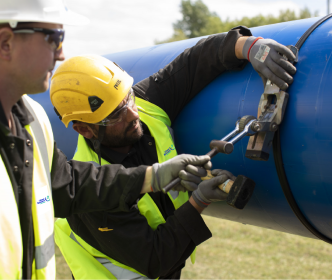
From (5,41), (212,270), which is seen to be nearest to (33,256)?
(5,41)

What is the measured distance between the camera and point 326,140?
1.40 meters

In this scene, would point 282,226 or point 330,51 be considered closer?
point 330,51

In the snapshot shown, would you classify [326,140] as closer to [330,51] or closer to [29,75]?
[330,51]

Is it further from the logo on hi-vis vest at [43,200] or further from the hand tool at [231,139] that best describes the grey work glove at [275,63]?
the logo on hi-vis vest at [43,200]

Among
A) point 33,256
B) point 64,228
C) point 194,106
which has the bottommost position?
point 64,228

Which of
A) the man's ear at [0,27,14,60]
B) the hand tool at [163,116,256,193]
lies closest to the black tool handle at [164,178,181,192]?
the hand tool at [163,116,256,193]

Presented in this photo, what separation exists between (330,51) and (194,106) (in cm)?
73

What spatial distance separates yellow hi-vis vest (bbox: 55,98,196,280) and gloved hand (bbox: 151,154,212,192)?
34 cm

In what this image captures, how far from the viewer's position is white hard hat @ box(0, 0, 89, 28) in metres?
1.11

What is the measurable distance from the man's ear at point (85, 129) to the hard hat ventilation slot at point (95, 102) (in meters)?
0.17

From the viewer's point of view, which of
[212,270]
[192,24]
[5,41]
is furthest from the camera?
[192,24]

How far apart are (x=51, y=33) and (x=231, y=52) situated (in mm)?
867

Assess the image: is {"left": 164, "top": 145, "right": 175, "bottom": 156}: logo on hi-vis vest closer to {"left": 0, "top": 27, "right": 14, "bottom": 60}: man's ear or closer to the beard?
the beard

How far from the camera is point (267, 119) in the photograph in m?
1.49
